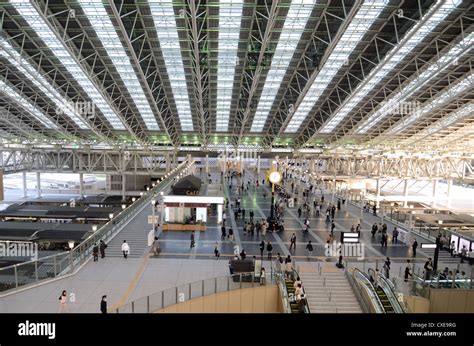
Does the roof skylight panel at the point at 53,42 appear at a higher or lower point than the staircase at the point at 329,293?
higher

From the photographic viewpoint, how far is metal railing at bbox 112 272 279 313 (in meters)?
12.4

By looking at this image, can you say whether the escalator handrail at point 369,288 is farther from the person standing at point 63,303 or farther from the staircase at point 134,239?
the person standing at point 63,303

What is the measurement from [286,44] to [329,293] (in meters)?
20.1

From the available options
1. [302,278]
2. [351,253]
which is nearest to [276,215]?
[351,253]

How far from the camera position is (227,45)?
2997cm

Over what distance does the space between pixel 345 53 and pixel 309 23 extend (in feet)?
17.7

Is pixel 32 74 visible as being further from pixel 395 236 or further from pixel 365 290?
pixel 395 236

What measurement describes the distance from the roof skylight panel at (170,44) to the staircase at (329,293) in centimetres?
1895

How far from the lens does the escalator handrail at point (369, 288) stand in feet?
49.1

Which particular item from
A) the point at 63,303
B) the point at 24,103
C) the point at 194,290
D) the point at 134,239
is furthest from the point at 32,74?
the point at 194,290

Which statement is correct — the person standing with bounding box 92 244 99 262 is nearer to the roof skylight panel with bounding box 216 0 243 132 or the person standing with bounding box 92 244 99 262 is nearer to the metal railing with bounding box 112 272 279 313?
the metal railing with bounding box 112 272 279 313

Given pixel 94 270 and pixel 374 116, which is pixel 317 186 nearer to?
pixel 374 116

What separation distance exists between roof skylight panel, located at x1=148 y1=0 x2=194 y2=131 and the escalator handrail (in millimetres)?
19640

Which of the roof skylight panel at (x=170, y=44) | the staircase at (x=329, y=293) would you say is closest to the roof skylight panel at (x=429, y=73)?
the staircase at (x=329, y=293)
